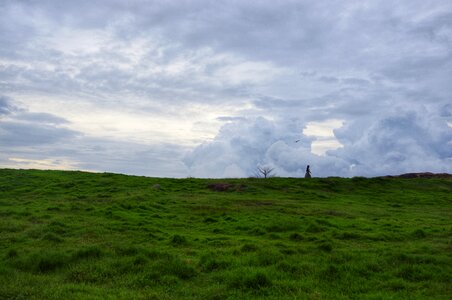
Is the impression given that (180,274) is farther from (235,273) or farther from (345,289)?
(345,289)

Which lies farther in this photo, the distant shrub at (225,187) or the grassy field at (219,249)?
the distant shrub at (225,187)

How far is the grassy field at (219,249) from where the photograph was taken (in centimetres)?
1243

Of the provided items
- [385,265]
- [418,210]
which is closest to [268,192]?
[418,210]

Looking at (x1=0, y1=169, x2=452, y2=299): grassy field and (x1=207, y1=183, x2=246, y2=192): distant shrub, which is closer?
(x1=0, y1=169, x2=452, y2=299): grassy field

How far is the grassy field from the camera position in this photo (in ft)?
40.8

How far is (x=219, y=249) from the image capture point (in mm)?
17750

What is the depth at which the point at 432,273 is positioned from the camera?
1399 cm

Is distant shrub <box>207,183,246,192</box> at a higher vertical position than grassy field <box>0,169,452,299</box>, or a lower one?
higher

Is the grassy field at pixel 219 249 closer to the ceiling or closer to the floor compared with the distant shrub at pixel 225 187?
closer to the floor

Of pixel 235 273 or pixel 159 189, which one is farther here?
pixel 159 189

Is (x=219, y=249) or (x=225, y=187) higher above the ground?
(x=225, y=187)

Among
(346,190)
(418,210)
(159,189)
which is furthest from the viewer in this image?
(346,190)

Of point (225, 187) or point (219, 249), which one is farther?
point (225, 187)

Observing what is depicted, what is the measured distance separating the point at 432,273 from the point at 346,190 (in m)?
36.1
